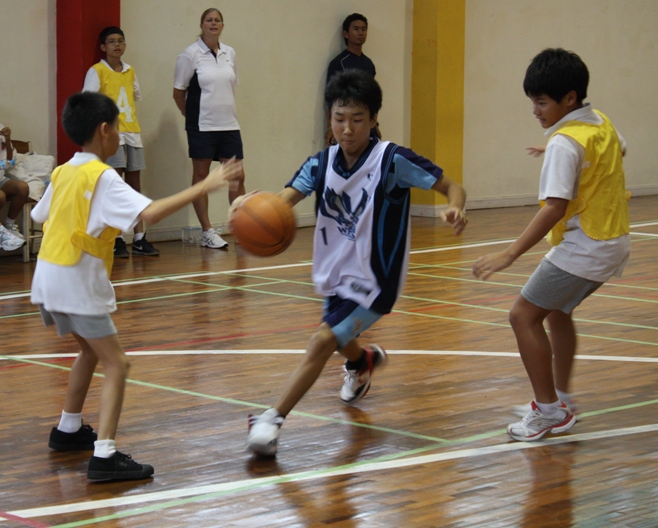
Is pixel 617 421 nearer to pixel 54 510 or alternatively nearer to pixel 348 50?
pixel 54 510

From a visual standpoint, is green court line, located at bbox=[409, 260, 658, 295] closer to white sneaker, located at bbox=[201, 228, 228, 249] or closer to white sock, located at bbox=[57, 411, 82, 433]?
white sneaker, located at bbox=[201, 228, 228, 249]

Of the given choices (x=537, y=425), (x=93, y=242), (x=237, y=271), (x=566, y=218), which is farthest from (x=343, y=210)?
(x=237, y=271)

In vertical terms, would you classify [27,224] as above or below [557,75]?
below

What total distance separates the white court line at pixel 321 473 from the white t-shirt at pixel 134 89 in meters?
5.63

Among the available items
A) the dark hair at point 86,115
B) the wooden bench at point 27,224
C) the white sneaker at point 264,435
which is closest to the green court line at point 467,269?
the wooden bench at point 27,224

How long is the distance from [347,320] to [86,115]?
1.13 m

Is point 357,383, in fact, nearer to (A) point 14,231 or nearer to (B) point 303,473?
(B) point 303,473

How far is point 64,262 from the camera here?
11.4ft

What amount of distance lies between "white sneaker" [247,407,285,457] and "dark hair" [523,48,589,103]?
4.83ft

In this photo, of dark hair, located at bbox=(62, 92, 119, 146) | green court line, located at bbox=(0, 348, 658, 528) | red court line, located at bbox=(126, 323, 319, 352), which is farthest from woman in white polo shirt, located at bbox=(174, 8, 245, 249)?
dark hair, located at bbox=(62, 92, 119, 146)

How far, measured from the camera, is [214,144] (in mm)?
9422

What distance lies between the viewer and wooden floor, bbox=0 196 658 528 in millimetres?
3170

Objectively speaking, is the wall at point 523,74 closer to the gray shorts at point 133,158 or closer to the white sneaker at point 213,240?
the white sneaker at point 213,240

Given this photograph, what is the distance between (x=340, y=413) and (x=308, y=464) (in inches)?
26.8
